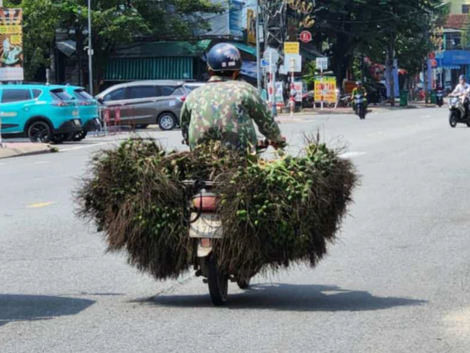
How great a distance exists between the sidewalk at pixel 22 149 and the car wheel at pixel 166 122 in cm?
1003

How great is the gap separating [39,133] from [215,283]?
23.5m

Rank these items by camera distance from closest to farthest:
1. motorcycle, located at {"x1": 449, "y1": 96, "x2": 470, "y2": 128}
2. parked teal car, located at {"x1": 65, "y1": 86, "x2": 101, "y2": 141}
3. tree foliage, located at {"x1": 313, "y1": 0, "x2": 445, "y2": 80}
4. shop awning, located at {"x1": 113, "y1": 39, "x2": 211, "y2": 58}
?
parked teal car, located at {"x1": 65, "y1": 86, "x2": 101, "y2": 141} → motorcycle, located at {"x1": 449, "y1": 96, "x2": 470, "y2": 128} → shop awning, located at {"x1": 113, "y1": 39, "x2": 211, "y2": 58} → tree foliage, located at {"x1": 313, "y1": 0, "x2": 445, "y2": 80}

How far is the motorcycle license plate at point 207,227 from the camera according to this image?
741 cm

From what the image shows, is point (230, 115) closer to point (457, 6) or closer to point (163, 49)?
point (163, 49)

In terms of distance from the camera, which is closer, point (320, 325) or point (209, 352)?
point (209, 352)

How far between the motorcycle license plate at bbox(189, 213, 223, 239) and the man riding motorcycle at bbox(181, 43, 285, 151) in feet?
2.04

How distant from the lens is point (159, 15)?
5422 cm

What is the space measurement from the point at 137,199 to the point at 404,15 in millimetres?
60009

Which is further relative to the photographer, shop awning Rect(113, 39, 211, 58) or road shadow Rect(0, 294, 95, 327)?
shop awning Rect(113, 39, 211, 58)

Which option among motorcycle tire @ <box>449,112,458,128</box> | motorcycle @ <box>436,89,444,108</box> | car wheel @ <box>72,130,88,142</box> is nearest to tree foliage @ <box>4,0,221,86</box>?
motorcycle @ <box>436,89,444,108</box>

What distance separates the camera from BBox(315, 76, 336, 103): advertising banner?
5878cm

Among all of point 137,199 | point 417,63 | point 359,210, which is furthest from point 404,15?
point 137,199

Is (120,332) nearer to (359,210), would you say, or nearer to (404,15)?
(359,210)

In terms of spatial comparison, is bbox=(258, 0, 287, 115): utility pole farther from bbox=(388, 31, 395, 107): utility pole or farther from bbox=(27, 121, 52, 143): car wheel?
bbox=(27, 121, 52, 143): car wheel
